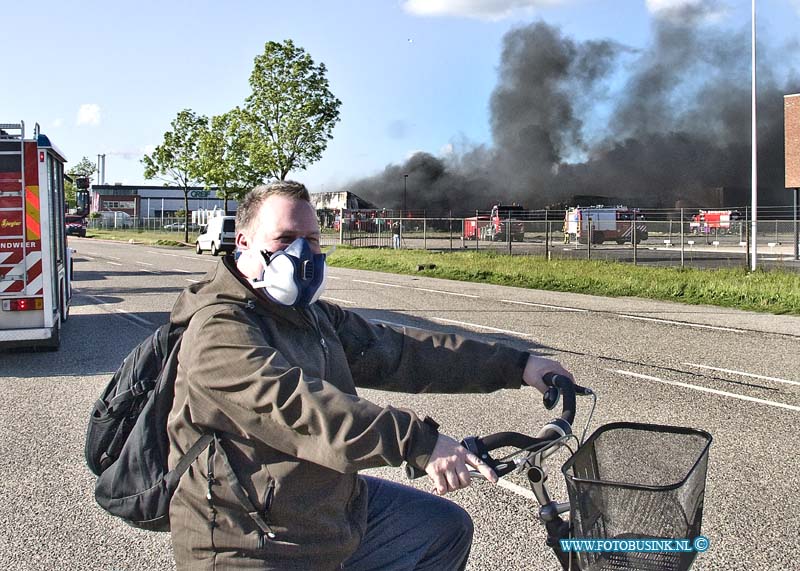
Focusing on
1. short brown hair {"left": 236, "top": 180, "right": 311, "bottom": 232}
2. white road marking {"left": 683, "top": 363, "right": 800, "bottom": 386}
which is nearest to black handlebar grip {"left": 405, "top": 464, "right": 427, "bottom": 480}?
short brown hair {"left": 236, "top": 180, "right": 311, "bottom": 232}

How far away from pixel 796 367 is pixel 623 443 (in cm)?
776

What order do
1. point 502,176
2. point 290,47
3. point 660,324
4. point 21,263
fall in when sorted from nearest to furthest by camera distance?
point 21,263, point 660,324, point 290,47, point 502,176

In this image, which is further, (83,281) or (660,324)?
(83,281)

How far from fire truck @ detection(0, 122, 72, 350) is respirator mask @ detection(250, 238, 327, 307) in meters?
8.28

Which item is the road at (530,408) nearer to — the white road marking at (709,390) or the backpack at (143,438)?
the white road marking at (709,390)

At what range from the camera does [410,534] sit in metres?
2.63

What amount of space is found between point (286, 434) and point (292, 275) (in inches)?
17.1

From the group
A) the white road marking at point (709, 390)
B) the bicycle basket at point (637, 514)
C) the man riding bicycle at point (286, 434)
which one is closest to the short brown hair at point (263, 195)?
the man riding bicycle at point (286, 434)

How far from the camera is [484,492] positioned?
493cm

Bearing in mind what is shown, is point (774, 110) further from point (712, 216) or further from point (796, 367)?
point (796, 367)

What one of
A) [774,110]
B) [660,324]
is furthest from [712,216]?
[660,324]

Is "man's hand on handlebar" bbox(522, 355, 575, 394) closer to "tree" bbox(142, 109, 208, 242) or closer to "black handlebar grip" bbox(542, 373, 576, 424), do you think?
"black handlebar grip" bbox(542, 373, 576, 424)

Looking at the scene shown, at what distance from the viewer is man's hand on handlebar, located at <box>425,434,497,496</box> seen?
78.8 inches

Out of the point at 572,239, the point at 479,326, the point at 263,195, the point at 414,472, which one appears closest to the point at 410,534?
the point at 414,472
